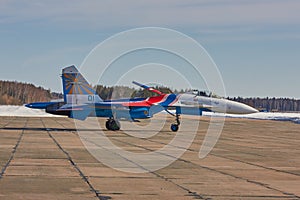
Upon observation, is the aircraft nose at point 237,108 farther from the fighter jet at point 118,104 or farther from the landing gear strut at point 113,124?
A: the landing gear strut at point 113,124

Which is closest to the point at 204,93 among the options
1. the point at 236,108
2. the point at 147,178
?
the point at 236,108

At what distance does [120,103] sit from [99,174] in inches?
825

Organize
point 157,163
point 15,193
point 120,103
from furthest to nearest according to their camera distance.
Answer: point 120,103, point 157,163, point 15,193

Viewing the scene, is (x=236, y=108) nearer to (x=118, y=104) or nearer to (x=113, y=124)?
(x=118, y=104)

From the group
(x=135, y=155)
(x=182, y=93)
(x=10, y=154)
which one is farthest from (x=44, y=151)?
(x=182, y=93)

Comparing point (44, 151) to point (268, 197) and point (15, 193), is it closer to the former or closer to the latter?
point (15, 193)

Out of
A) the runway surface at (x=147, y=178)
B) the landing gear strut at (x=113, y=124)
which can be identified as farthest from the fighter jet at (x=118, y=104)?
the runway surface at (x=147, y=178)

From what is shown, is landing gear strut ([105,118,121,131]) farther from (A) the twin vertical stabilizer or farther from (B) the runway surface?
(B) the runway surface

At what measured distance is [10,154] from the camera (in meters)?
19.4

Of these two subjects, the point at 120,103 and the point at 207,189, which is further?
the point at 120,103

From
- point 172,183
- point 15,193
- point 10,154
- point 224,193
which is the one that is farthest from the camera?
point 10,154

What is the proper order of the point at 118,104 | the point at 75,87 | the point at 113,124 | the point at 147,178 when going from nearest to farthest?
the point at 147,178 → the point at 118,104 → the point at 75,87 → the point at 113,124

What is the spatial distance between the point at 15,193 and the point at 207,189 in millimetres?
4165

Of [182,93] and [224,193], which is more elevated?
[182,93]
